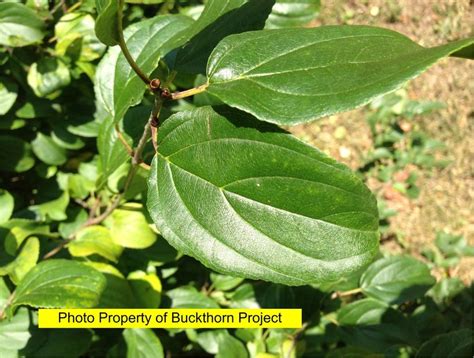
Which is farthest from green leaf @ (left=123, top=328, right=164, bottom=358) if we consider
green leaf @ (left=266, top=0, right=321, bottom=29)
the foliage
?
green leaf @ (left=266, top=0, right=321, bottom=29)

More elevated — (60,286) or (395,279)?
(60,286)

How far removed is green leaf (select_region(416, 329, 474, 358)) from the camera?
1247 millimetres

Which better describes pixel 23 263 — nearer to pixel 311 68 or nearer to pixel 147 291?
pixel 147 291

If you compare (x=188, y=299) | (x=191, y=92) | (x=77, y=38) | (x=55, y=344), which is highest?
(x=191, y=92)

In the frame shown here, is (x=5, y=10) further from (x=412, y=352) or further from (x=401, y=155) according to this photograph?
(x=401, y=155)

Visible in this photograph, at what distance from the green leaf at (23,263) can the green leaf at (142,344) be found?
310mm

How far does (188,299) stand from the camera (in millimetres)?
1526

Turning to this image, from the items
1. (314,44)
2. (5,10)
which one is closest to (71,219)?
(5,10)

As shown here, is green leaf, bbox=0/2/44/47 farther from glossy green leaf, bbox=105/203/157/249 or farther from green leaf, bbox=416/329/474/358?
green leaf, bbox=416/329/474/358

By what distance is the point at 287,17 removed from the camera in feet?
5.08

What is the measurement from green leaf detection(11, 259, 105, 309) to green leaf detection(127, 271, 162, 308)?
28cm

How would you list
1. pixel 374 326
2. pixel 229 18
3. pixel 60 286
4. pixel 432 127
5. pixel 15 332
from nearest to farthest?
pixel 229 18 → pixel 60 286 → pixel 15 332 → pixel 374 326 → pixel 432 127

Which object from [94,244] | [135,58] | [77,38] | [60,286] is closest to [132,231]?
[94,244]

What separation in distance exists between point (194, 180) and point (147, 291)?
64 centimetres
